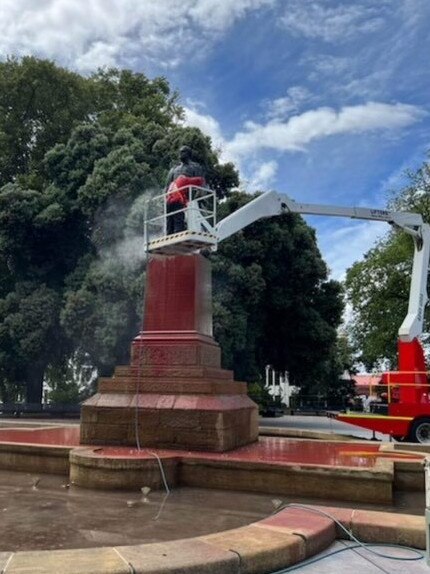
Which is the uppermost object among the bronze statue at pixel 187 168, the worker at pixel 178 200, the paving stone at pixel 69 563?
the bronze statue at pixel 187 168

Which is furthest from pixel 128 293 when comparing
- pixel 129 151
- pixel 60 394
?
pixel 60 394

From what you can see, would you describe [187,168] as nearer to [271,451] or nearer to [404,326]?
[271,451]

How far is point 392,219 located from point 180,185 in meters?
7.23

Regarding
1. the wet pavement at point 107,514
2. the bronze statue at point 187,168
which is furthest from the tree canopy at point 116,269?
the wet pavement at point 107,514

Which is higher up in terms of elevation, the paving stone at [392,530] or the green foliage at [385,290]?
the green foliage at [385,290]

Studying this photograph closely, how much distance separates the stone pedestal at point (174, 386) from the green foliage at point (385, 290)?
798 inches

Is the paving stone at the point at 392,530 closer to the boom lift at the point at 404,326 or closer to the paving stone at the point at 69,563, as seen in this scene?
the paving stone at the point at 69,563

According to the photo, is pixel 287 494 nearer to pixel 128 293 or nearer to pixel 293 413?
pixel 128 293

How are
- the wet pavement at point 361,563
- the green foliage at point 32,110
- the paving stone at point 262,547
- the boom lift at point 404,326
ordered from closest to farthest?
the paving stone at point 262,547 → the wet pavement at point 361,563 → the boom lift at point 404,326 → the green foliage at point 32,110

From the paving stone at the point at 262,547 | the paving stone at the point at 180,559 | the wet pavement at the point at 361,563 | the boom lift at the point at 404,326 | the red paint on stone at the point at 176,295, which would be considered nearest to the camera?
the paving stone at the point at 180,559

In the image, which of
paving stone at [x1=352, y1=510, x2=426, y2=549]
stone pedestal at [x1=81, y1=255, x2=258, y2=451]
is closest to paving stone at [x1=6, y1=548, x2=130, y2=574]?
paving stone at [x1=352, y1=510, x2=426, y2=549]

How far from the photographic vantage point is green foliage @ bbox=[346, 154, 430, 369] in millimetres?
28625

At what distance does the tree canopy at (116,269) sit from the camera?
21.6 m

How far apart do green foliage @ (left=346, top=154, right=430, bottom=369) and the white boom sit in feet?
43.2
